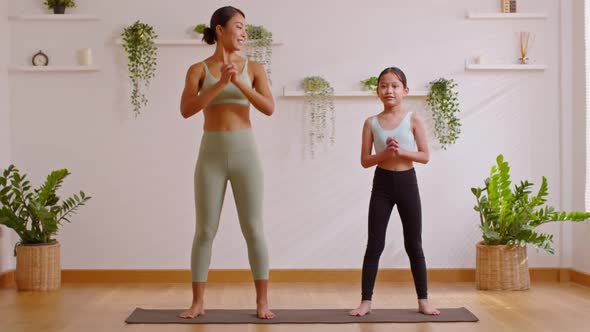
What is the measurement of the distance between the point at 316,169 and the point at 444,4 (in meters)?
1.46

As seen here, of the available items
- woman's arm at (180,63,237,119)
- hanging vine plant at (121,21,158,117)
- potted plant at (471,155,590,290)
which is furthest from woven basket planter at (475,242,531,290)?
hanging vine plant at (121,21,158,117)

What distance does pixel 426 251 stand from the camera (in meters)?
5.49

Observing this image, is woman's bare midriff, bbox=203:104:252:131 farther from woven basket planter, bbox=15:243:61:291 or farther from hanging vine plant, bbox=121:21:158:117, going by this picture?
woven basket planter, bbox=15:243:61:291

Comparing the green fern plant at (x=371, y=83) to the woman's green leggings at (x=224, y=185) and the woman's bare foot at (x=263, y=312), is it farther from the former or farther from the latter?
the woman's bare foot at (x=263, y=312)

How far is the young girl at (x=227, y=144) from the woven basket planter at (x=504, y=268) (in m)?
1.74

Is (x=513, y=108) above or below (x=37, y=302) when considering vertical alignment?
above

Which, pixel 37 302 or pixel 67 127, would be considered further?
pixel 67 127

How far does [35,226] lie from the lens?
5145mm

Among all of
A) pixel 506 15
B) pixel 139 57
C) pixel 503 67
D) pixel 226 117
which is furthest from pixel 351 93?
pixel 226 117

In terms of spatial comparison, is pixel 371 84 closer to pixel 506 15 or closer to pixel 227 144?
pixel 506 15

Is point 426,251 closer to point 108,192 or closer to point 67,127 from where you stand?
point 108,192

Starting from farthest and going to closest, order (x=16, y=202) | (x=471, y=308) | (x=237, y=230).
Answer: (x=237, y=230)
(x=16, y=202)
(x=471, y=308)

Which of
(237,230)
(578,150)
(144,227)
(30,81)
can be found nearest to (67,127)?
(30,81)

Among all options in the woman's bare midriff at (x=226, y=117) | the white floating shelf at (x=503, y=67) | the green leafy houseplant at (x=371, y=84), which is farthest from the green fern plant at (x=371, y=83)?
the woman's bare midriff at (x=226, y=117)
